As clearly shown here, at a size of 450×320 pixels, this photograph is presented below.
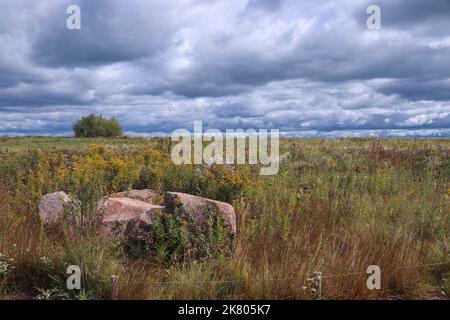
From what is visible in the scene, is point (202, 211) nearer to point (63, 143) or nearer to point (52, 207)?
point (52, 207)

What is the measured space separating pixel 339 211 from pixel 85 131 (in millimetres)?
50993

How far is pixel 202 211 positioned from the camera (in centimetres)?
629

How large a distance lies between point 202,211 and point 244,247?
76 cm

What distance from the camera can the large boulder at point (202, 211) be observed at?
620cm

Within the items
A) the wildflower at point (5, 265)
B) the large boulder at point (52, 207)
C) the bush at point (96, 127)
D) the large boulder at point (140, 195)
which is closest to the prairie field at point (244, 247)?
the wildflower at point (5, 265)

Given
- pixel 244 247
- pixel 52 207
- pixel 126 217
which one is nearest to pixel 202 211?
pixel 244 247

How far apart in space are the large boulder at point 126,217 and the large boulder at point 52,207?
57 cm

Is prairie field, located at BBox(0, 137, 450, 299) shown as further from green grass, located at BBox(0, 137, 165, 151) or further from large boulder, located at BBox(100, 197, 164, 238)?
green grass, located at BBox(0, 137, 165, 151)

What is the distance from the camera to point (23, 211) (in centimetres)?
751

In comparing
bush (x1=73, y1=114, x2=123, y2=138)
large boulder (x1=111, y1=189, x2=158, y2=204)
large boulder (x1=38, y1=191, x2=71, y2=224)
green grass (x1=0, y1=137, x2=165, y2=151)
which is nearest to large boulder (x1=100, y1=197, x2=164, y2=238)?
large boulder (x1=111, y1=189, x2=158, y2=204)

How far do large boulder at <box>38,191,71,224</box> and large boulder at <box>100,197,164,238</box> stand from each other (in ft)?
1.86

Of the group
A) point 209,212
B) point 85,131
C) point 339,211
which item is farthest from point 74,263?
point 85,131

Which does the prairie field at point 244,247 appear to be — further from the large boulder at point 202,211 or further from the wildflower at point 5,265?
the large boulder at point 202,211
